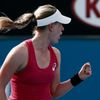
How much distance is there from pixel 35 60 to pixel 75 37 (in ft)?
6.56

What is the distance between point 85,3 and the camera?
17.1 feet

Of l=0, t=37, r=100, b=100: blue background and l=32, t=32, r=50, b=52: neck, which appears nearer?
l=32, t=32, r=50, b=52: neck

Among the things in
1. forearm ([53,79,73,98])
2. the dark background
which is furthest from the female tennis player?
the dark background

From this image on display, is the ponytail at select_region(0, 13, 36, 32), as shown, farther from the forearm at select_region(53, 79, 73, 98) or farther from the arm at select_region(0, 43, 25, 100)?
the forearm at select_region(53, 79, 73, 98)

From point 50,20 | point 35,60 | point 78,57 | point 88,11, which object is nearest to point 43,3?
point 88,11

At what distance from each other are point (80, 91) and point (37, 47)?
218 cm

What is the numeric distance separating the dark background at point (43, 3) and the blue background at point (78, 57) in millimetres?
78

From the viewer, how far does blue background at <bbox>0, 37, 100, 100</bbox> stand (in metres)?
5.37

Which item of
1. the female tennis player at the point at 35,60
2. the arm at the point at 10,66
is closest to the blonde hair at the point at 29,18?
the female tennis player at the point at 35,60

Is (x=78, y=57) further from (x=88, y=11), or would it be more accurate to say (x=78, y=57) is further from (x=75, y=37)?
(x=88, y=11)

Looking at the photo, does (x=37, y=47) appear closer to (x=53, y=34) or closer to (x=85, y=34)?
(x=53, y=34)

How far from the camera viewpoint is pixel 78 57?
17.8 ft

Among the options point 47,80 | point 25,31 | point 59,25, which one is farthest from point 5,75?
point 25,31

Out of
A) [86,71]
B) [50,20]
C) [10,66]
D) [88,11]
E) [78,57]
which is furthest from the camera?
[78,57]
